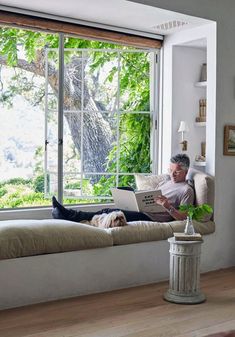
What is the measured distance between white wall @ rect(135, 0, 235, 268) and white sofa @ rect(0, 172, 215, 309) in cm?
40

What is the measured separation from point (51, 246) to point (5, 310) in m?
0.56

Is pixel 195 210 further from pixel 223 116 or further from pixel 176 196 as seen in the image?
pixel 223 116

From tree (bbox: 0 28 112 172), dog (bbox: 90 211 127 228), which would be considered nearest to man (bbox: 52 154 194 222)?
dog (bbox: 90 211 127 228)

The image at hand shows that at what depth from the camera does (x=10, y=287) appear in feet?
11.8

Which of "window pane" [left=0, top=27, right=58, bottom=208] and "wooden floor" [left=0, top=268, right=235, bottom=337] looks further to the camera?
"window pane" [left=0, top=27, right=58, bottom=208]

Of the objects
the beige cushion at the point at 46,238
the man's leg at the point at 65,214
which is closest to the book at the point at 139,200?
the man's leg at the point at 65,214

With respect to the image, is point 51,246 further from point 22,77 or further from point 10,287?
point 22,77

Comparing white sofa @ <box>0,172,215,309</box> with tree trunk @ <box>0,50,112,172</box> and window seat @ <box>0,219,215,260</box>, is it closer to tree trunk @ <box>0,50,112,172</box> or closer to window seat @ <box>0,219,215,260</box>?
window seat @ <box>0,219,215,260</box>

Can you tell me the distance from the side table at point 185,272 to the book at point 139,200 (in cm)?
75

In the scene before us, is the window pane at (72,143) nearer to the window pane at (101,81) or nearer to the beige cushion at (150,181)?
the window pane at (101,81)

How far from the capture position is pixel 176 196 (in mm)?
4809

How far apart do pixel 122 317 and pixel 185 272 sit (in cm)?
68

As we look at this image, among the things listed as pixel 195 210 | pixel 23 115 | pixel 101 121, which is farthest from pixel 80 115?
pixel 195 210

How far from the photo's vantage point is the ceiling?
14.7 feet
